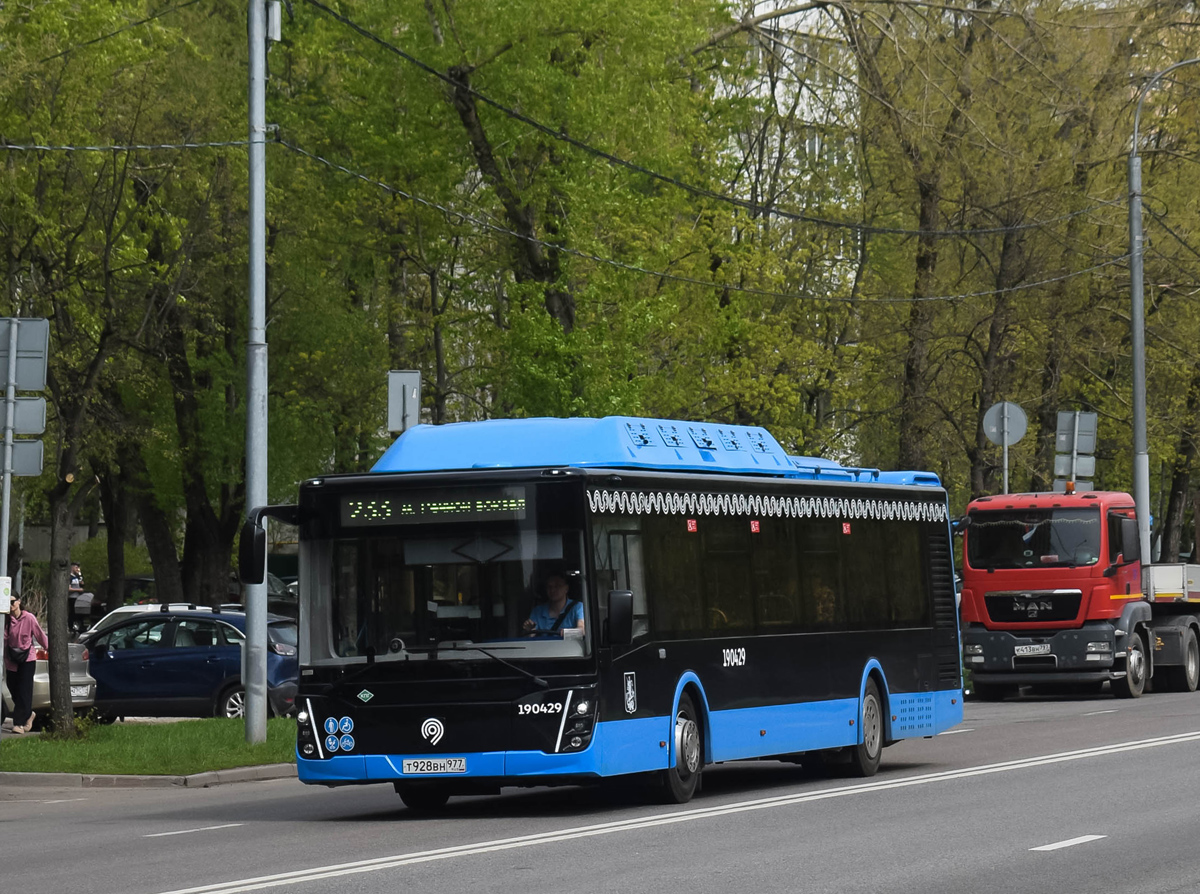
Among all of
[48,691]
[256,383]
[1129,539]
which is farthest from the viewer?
[1129,539]

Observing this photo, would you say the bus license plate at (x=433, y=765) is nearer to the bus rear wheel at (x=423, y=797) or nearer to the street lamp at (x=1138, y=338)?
the bus rear wheel at (x=423, y=797)

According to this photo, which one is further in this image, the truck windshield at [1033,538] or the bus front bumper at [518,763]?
the truck windshield at [1033,538]

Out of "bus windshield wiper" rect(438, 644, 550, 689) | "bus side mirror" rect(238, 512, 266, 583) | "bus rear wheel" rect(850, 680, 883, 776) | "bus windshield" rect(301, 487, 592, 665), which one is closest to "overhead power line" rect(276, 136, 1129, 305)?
"bus rear wheel" rect(850, 680, 883, 776)

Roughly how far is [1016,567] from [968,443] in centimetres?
1301

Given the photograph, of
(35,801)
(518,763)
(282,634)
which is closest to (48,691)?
(282,634)

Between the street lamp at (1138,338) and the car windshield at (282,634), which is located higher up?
the street lamp at (1138,338)

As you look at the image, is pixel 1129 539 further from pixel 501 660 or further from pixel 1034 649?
pixel 501 660

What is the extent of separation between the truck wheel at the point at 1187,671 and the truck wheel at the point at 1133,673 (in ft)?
3.89

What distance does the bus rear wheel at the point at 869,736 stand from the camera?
57.2 feet

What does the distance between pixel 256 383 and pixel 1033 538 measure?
12919 mm

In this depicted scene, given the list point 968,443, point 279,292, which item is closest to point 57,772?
point 279,292

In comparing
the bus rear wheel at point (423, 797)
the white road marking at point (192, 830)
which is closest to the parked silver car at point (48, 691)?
the bus rear wheel at point (423, 797)

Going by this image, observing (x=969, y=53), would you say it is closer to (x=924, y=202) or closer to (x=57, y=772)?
(x=924, y=202)

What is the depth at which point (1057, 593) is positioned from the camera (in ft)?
93.9
